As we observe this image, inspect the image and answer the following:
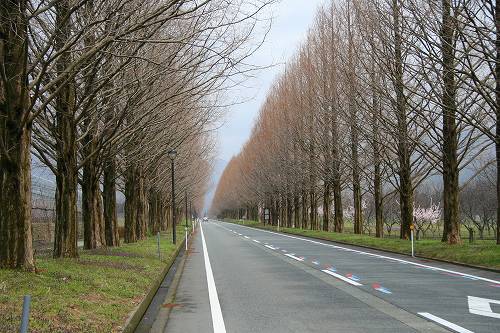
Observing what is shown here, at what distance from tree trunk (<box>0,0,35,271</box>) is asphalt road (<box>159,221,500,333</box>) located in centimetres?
297

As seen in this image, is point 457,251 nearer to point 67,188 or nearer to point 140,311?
point 67,188

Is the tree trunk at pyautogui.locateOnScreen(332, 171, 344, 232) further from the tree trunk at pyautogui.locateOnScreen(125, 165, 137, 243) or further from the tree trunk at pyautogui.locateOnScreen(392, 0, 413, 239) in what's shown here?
the tree trunk at pyautogui.locateOnScreen(125, 165, 137, 243)

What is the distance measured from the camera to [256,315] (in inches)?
329

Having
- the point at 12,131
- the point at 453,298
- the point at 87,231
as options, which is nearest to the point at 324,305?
the point at 453,298

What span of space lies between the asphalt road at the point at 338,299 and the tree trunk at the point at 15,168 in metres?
2.97

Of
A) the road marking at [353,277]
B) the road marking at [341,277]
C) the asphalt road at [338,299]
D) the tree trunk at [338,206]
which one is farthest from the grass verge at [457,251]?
the tree trunk at [338,206]

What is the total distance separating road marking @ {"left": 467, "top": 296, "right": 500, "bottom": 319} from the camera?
8.00m

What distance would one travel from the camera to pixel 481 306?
28.6ft

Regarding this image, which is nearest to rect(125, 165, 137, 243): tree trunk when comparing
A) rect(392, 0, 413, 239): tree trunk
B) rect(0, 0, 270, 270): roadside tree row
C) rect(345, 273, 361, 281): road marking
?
rect(0, 0, 270, 270): roadside tree row

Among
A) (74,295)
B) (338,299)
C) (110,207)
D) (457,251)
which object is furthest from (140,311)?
(110,207)

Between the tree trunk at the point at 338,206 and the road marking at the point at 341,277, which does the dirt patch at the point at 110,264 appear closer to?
the road marking at the point at 341,277

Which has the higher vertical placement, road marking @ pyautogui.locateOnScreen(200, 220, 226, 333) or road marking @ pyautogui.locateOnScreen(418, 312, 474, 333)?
road marking @ pyautogui.locateOnScreen(418, 312, 474, 333)

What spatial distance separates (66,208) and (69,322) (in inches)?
281

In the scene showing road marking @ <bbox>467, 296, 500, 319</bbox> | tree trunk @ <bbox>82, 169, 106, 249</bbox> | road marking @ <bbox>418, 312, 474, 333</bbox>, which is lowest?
road marking @ <bbox>467, 296, 500, 319</bbox>
